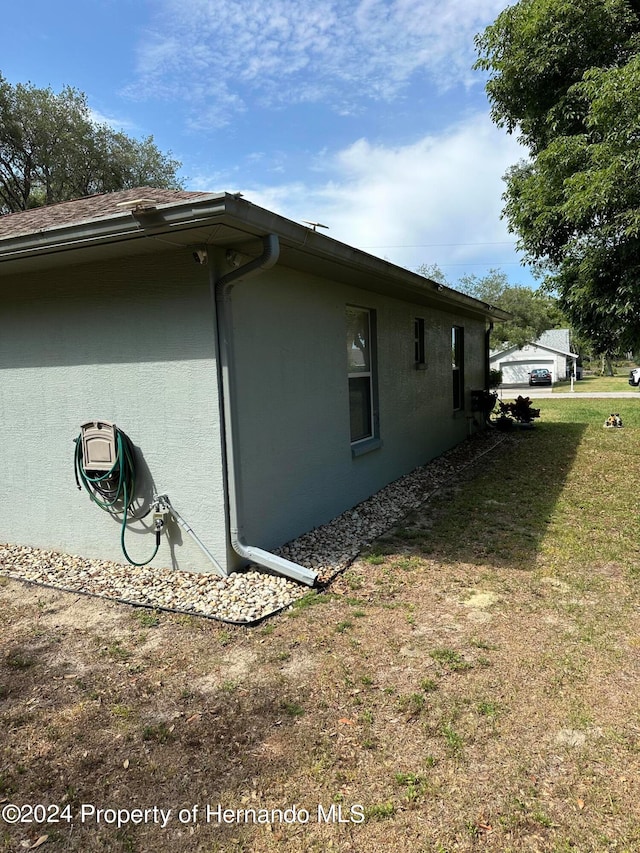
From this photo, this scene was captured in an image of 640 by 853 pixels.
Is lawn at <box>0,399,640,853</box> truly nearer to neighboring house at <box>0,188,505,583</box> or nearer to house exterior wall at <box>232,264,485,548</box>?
neighboring house at <box>0,188,505,583</box>

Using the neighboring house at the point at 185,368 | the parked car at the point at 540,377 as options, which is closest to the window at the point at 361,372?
the neighboring house at the point at 185,368

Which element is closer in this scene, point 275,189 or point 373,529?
point 373,529

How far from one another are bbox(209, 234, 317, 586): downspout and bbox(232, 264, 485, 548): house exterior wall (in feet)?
0.32

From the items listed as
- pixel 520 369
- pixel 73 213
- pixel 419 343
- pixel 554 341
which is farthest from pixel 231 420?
pixel 554 341

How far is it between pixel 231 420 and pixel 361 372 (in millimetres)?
2796

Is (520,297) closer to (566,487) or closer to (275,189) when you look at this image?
(275,189)

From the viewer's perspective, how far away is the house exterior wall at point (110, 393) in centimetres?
395

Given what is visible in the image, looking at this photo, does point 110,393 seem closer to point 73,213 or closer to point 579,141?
point 73,213

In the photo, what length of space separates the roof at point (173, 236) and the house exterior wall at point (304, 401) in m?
0.40

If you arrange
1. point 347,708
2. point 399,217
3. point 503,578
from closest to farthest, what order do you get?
1. point 347,708
2. point 503,578
3. point 399,217

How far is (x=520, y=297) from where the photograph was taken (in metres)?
38.9

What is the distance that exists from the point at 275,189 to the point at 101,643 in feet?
61.4

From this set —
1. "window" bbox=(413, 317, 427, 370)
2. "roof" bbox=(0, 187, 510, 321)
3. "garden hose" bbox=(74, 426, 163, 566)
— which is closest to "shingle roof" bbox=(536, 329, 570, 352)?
"window" bbox=(413, 317, 427, 370)

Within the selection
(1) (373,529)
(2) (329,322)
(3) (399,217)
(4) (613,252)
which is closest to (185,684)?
(1) (373,529)
